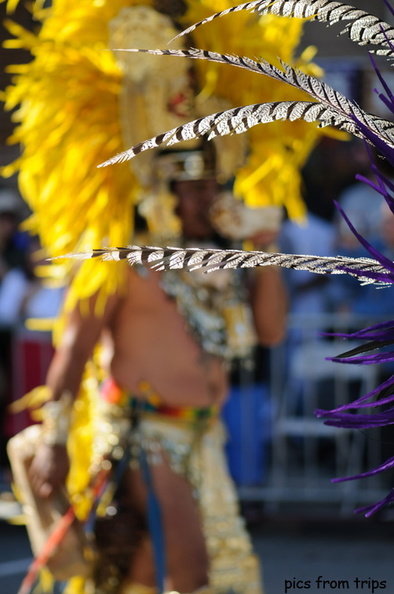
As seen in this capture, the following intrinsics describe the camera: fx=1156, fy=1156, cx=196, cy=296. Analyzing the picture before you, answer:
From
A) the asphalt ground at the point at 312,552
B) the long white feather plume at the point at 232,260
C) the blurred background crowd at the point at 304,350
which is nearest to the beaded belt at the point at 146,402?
the asphalt ground at the point at 312,552

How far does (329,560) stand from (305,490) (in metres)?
0.73

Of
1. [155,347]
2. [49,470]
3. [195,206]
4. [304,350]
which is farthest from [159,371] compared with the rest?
[304,350]

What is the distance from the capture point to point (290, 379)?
6188mm

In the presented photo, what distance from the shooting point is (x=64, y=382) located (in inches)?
134

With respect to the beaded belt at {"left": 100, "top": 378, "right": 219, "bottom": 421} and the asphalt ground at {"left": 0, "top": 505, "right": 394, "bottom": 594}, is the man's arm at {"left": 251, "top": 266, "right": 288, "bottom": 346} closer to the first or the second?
the beaded belt at {"left": 100, "top": 378, "right": 219, "bottom": 421}

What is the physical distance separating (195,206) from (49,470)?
0.94m

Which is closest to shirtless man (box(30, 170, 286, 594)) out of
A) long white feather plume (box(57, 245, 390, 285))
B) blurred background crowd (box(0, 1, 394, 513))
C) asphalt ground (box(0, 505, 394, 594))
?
asphalt ground (box(0, 505, 394, 594))

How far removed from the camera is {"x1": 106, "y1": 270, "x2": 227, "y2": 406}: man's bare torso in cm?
346

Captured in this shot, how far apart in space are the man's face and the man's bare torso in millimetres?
210

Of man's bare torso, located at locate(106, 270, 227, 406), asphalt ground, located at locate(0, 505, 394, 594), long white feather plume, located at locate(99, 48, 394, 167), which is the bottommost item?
asphalt ground, located at locate(0, 505, 394, 594)

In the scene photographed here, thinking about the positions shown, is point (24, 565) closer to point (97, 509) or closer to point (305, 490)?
point (305, 490)

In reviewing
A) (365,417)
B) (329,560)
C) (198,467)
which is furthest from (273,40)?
(329,560)

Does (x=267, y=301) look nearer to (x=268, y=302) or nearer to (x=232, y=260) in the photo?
(x=268, y=302)

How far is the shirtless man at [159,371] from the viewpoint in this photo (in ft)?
11.0
